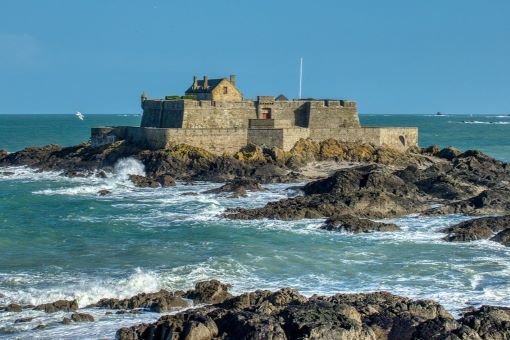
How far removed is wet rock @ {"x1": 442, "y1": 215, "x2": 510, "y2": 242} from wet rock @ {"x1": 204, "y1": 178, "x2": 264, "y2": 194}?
1040 cm

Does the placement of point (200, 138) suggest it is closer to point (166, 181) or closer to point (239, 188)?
point (166, 181)

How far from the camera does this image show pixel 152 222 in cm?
2648

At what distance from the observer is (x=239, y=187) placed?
1287 inches

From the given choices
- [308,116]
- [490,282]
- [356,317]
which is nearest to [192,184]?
[308,116]

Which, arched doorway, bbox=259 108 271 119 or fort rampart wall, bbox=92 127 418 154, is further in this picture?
arched doorway, bbox=259 108 271 119

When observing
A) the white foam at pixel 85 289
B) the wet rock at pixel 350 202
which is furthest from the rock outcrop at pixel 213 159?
the white foam at pixel 85 289

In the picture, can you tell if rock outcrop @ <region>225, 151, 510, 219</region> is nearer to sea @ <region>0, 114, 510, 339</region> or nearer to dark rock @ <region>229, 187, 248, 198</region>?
sea @ <region>0, 114, 510, 339</region>

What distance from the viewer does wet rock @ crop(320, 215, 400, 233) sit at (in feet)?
80.7

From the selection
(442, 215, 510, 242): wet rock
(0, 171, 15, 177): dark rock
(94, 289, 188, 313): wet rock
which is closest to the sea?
(94, 289, 188, 313): wet rock

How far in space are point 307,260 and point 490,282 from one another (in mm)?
4634

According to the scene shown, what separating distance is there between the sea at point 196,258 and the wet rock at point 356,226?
0.39 m

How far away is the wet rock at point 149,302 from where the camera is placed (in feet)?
50.9

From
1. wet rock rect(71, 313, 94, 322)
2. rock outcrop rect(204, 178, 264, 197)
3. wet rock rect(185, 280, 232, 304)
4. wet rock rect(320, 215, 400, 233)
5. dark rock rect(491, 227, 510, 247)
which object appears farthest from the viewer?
rock outcrop rect(204, 178, 264, 197)

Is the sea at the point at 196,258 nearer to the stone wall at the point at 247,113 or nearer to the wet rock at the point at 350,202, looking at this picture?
the wet rock at the point at 350,202
